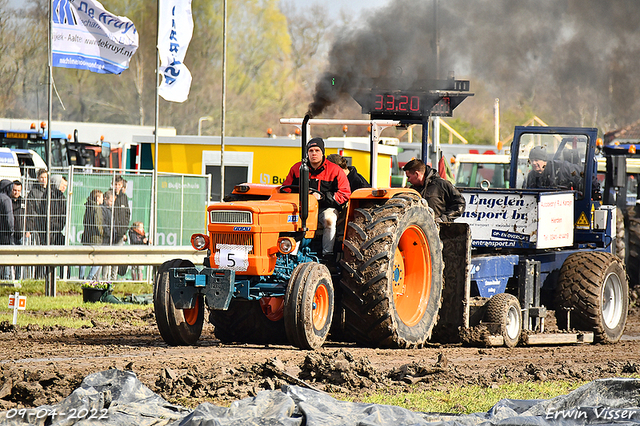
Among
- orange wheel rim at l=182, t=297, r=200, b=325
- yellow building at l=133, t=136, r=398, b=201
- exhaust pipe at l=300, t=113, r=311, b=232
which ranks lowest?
orange wheel rim at l=182, t=297, r=200, b=325

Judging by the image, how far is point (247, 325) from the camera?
924 cm

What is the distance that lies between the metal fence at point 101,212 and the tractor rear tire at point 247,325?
232 inches

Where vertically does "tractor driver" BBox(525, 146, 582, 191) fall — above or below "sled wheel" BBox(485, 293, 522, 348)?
above

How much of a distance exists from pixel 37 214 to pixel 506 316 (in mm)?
8044

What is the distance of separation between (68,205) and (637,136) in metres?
19.1

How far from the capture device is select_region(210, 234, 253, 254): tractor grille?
819 centimetres

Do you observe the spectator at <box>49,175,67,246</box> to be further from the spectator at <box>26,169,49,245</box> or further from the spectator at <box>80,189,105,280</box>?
the spectator at <box>80,189,105,280</box>

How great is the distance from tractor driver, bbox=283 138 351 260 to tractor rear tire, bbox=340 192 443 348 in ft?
0.87

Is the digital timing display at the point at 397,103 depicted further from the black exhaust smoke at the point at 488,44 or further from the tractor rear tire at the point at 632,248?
the tractor rear tire at the point at 632,248

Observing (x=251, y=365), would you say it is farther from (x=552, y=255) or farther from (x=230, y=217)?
(x=552, y=255)

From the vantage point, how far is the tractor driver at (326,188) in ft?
28.5

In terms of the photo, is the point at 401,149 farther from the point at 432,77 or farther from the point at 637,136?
the point at 432,77

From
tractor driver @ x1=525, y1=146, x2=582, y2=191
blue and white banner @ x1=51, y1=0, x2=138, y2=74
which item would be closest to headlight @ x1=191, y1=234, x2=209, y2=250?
tractor driver @ x1=525, y1=146, x2=582, y2=191

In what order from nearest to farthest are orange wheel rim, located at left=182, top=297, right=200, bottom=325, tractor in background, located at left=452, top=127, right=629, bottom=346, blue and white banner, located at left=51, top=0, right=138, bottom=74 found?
1. orange wheel rim, located at left=182, top=297, right=200, bottom=325
2. tractor in background, located at left=452, top=127, right=629, bottom=346
3. blue and white banner, located at left=51, top=0, right=138, bottom=74
